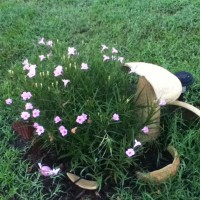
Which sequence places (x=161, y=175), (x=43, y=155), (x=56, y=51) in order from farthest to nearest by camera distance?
(x=56, y=51) → (x=43, y=155) → (x=161, y=175)

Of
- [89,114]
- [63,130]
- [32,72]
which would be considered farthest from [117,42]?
[63,130]

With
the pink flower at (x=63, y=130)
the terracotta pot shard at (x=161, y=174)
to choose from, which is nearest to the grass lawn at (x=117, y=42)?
the terracotta pot shard at (x=161, y=174)

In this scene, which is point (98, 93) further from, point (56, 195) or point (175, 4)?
point (175, 4)

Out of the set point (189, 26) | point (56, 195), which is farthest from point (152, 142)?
point (189, 26)

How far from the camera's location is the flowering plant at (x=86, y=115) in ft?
7.86

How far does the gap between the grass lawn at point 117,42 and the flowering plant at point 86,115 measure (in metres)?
0.20

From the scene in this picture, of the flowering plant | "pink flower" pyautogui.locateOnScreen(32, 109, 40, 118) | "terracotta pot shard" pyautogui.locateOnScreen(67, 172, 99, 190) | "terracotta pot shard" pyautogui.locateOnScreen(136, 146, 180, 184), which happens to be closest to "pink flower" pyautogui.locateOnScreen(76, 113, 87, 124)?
the flowering plant

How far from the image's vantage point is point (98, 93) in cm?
254

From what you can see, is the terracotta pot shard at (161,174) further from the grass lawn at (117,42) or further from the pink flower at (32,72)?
the pink flower at (32,72)

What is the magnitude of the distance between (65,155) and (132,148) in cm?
41

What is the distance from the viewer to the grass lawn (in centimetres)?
249

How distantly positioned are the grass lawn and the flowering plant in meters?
0.20

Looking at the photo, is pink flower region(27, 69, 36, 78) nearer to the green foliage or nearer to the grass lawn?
the green foliage

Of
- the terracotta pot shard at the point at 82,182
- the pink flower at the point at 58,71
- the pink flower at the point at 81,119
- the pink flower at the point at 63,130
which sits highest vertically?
the pink flower at the point at 58,71
